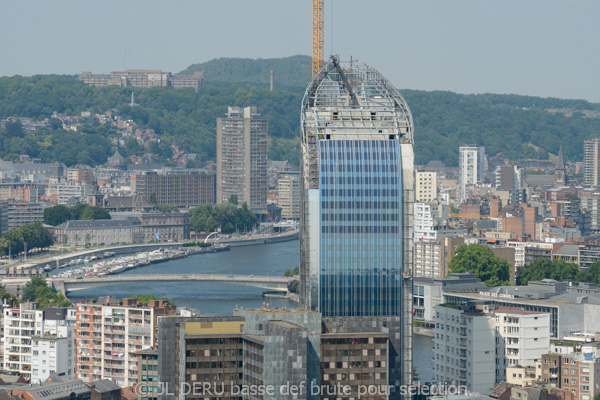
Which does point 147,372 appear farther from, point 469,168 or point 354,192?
point 469,168

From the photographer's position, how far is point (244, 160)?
6742 inches

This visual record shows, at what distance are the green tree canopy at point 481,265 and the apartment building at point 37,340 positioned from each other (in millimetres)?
32484

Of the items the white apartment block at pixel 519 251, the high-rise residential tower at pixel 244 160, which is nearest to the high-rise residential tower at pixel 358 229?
the white apartment block at pixel 519 251

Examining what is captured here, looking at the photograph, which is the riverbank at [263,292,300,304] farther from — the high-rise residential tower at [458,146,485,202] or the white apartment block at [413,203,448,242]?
the high-rise residential tower at [458,146,485,202]

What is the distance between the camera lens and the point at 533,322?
57125 mm

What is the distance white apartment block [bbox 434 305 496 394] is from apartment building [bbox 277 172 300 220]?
4368 inches

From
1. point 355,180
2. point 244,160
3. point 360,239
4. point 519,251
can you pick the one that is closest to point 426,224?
point 519,251

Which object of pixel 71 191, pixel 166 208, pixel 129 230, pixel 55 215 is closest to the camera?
pixel 129 230

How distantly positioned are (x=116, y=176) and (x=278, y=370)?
148306 millimetres

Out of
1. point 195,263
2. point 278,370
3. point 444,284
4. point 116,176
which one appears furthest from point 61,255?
point 278,370

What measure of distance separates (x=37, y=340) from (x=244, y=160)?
Result: 11425 cm

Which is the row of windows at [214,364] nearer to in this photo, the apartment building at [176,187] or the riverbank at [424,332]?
the riverbank at [424,332]

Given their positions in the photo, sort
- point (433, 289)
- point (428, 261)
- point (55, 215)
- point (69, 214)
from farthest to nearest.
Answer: point (69, 214), point (55, 215), point (428, 261), point (433, 289)

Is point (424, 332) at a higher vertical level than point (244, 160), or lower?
lower
